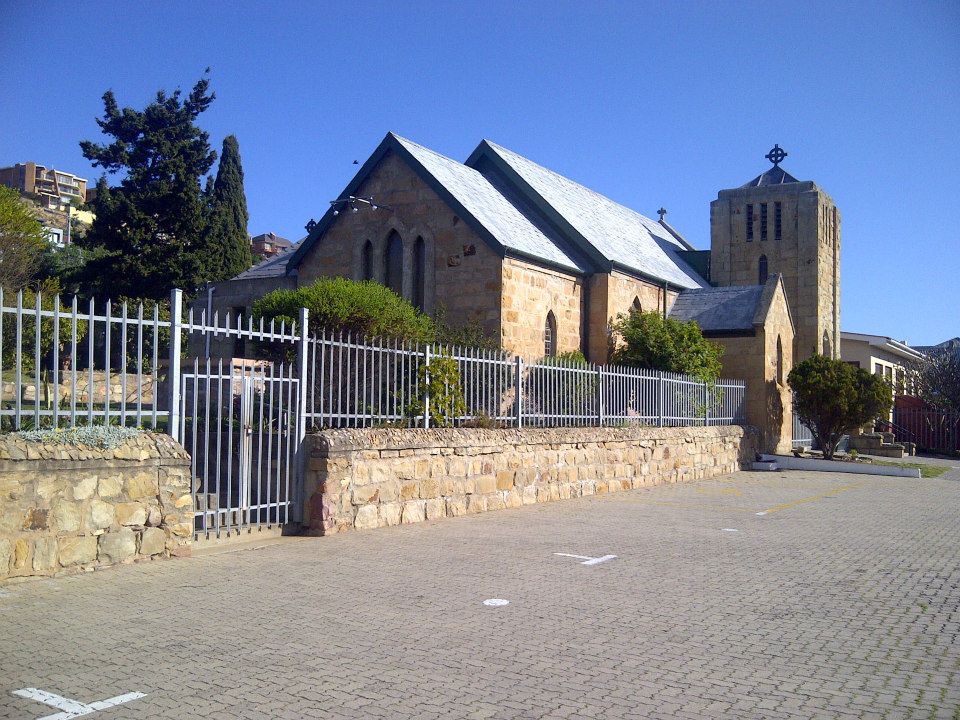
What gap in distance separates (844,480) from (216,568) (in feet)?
53.5

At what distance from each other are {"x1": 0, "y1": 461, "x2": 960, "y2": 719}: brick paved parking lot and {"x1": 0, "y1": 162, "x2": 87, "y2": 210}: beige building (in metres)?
108

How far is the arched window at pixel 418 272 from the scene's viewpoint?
24.5m

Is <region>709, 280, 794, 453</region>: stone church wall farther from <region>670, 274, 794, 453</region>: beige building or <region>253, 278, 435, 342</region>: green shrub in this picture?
<region>253, 278, 435, 342</region>: green shrub

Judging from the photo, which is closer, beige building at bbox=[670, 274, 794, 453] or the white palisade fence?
the white palisade fence

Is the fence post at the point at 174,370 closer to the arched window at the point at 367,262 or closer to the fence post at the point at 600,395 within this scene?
the fence post at the point at 600,395

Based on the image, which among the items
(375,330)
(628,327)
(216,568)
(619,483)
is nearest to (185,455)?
(216,568)

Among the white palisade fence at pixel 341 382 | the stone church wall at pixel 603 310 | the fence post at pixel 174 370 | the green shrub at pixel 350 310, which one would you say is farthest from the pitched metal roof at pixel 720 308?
the fence post at pixel 174 370

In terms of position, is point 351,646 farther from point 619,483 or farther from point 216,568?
point 619,483

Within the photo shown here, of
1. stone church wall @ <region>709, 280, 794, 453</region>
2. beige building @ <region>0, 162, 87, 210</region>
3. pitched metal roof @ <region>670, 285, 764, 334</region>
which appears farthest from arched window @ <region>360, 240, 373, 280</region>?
beige building @ <region>0, 162, 87, 210</region>

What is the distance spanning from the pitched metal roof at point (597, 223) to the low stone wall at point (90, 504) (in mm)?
18860

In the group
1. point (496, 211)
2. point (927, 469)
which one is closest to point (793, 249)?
point (927, 469)

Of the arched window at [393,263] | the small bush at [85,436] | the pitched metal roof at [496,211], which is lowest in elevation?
the small bush at [85,436]

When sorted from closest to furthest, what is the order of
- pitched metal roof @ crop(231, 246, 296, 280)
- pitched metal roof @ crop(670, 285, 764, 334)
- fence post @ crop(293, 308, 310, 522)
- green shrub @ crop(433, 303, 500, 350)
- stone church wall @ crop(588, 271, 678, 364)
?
fence post @ crop(293, 308, 310, 522) < green shrub @ crop(433, 303, 500, 350) < stone church wall @ crop(588, 271, 678, 364) < pitched metal roof @ crop(670, 285, 764, 334) < pitched metal roof @ crop(231, 246, 296, 280)

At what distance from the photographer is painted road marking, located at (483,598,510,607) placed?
6.89 m
